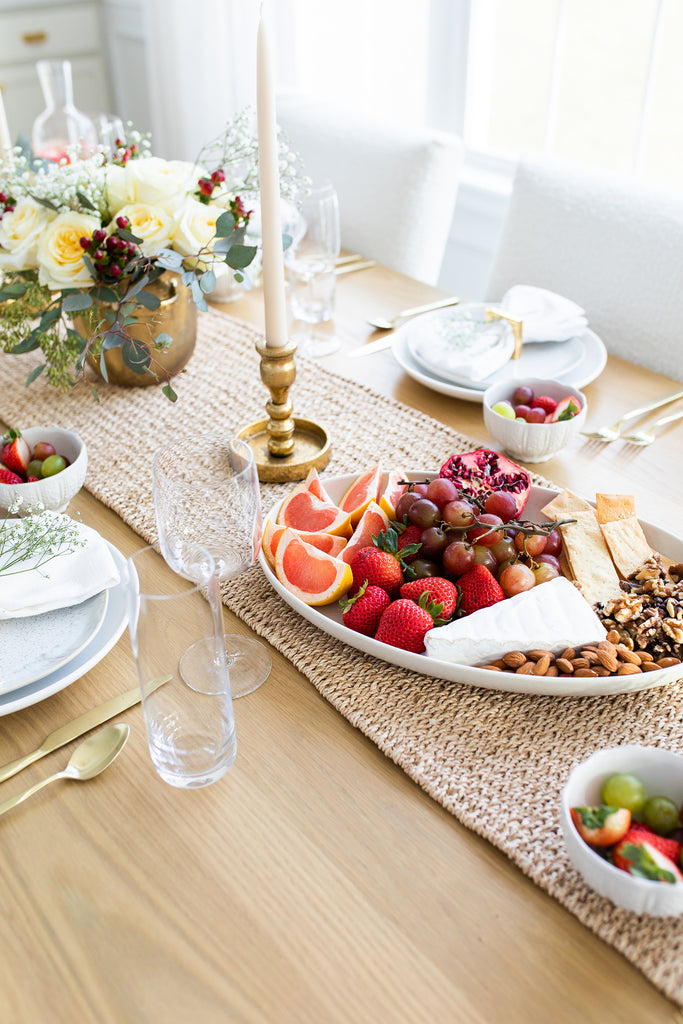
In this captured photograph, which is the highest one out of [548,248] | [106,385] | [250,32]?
[250,32]

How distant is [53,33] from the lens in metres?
3.81

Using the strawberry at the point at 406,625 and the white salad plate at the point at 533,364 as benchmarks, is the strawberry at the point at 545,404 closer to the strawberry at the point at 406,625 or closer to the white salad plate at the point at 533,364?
the white salad plate at the point at 533,364

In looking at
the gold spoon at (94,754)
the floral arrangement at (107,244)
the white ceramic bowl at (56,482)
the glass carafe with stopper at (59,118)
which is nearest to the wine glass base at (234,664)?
the gold spoon at (94,754)

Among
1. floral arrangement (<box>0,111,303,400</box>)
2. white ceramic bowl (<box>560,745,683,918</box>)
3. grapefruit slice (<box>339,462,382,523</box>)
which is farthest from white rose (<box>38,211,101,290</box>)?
white ceramic bowl (<box>560,745,683,918</box>)

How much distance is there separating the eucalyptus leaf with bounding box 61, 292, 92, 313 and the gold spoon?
0.62 metres

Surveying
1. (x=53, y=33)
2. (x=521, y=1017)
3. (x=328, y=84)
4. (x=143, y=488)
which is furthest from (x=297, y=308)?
(x=53, y=33)

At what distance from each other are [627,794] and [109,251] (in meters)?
0.95

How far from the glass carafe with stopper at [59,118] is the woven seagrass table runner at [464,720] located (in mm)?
1868

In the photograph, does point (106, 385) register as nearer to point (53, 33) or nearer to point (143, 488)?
point (143, 488)

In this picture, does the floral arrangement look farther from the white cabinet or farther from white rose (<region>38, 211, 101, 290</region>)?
the white cabinet

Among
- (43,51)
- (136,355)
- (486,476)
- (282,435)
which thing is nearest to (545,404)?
(486,476)

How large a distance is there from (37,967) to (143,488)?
0.64 metres

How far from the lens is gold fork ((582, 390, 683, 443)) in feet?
4.03

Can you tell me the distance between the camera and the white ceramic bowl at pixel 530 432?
1120 mm
